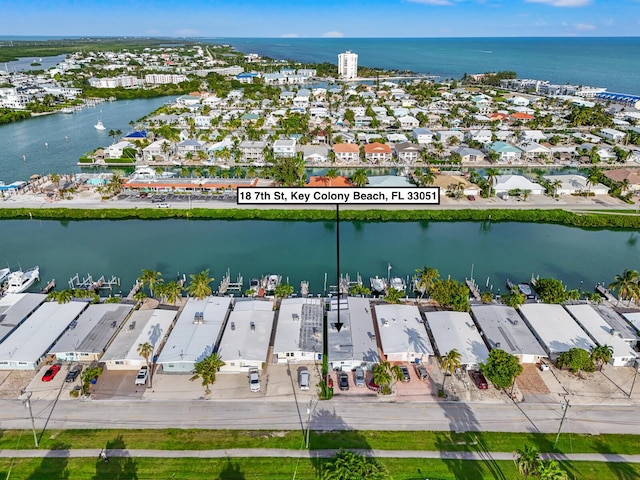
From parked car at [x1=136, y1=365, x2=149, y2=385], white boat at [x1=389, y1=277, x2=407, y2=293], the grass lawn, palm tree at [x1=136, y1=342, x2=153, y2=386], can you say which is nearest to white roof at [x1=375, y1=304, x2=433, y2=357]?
white boat at [x1=389, y1=277, x2=407, y2=293]

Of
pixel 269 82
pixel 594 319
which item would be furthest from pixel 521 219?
pixel 269 82

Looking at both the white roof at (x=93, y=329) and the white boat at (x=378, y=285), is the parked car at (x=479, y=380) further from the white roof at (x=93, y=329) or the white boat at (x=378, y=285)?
the white roof at (x=93, y=329)

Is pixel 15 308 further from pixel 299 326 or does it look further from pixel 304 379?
pixel 304 379

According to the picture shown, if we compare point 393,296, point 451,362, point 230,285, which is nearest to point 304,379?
point 451,362

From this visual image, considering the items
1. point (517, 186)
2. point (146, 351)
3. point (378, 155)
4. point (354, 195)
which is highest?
point (354, 195)

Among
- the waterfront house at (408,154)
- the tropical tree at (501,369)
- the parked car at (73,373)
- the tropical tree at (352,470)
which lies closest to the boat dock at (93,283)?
the parked car at (73,373)

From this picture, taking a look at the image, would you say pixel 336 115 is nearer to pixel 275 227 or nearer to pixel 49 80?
pixel 275 227
